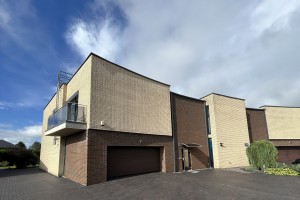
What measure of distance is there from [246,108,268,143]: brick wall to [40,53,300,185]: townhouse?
53 centimetres

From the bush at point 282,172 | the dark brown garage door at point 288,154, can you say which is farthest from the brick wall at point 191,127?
the dark brown garage door at point 288,154

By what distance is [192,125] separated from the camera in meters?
18.2

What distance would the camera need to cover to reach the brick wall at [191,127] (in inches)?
666

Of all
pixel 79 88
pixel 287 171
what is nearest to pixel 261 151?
pixel 287 171

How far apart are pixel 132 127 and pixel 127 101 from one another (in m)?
1.73

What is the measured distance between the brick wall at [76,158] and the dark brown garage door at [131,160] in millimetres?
1681

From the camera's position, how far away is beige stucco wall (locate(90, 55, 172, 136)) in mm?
12165

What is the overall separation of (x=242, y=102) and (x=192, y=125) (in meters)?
7.59

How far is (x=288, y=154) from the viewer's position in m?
24.9

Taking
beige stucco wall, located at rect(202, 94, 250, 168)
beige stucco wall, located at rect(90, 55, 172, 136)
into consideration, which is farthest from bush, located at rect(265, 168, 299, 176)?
beige stucco wall, located at rect(90, 55, 172, 136)

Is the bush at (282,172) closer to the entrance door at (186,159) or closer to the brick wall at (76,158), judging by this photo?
the entrance door at (186,159)

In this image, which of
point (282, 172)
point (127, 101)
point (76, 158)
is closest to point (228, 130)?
point (282, 172)

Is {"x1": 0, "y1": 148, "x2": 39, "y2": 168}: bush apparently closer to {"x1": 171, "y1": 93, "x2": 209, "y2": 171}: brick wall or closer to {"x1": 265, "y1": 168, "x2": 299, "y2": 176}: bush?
{"x1": 171, "y1": 93, "x2": 209, "y2": 171}: brick wall

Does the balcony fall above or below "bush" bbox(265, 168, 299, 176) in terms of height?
above
